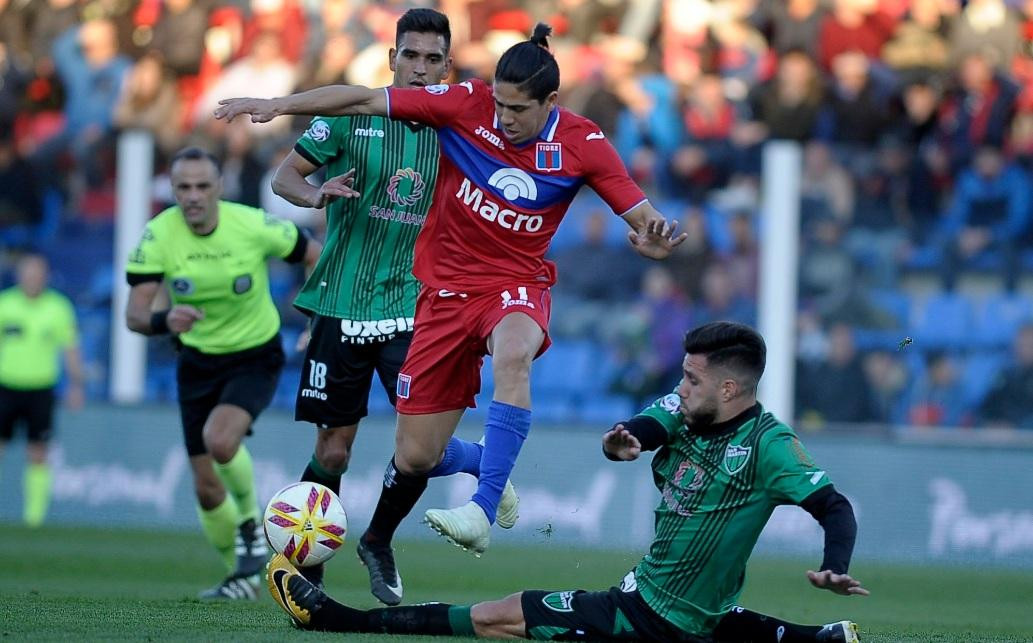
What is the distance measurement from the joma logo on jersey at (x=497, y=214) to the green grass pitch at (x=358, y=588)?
1.93m

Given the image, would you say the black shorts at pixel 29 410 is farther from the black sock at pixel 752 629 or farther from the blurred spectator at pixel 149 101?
the black sock at pixel 752 629

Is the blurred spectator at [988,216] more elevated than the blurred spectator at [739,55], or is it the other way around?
the blurred spectator at [739,55]

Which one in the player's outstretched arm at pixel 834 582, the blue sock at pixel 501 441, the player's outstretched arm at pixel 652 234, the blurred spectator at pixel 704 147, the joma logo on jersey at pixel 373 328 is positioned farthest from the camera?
the blurred spectator at pixel 704 147

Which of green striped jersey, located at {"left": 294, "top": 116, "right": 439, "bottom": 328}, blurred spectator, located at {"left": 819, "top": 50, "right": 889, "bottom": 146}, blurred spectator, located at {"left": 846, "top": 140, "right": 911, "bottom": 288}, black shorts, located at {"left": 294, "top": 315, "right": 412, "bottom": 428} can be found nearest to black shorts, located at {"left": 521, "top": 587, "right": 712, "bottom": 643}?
black shorts, located at {"left": 294, "top": 315, "right": 412, "bottom": 428}

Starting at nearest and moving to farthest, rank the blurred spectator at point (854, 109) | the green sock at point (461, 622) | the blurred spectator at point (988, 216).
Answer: the green sock at point (461, 622) < the blurred spectator at point (988, 216) < the blurred spectator at point (854, 109)

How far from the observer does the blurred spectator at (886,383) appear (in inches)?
552

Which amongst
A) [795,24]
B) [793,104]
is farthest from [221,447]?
[795,24]

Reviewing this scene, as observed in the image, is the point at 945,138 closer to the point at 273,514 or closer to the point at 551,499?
the point at 551,499

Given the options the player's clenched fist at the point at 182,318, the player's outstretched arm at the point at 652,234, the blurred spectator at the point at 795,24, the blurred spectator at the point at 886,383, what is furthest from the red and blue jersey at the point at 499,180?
the blurred spectator at the point at 795,24

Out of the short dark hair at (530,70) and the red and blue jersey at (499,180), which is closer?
the short dark hair at (530,70)

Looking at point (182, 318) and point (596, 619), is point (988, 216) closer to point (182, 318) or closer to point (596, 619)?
point (182, 318)

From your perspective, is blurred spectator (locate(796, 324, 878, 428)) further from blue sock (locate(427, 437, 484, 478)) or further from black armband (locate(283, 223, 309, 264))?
blue sock (locate(427, 437, 484, 478))

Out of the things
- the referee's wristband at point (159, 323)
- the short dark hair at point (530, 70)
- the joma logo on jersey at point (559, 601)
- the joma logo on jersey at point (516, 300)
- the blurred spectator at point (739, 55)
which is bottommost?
the joma logo on jersey at point (559, 601)

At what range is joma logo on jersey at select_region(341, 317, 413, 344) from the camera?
26.9 feet
